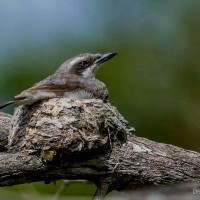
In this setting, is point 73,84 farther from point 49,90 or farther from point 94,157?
point 94,157

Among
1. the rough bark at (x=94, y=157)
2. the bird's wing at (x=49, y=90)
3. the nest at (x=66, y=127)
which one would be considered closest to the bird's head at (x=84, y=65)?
the bird's wing at (x=49, y=90)

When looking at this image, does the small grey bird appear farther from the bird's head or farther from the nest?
the nest

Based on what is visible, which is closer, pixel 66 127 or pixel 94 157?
pixel 94 157

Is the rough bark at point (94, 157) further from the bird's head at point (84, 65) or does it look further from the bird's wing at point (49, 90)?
the bird's head at point (84, 65)

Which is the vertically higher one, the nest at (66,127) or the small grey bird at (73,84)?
the small grey bird at (73,84)

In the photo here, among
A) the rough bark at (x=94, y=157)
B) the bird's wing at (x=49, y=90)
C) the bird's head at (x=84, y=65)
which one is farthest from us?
the bird's head at (x=84, y=65)

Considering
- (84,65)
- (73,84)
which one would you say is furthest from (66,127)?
(84,65)

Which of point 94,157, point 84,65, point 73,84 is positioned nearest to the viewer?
point 94,157

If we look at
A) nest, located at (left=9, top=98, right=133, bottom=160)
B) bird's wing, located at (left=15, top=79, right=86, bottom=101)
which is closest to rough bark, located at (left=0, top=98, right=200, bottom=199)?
nest, located at (left=9, top=98, right=133, bottom=160)
